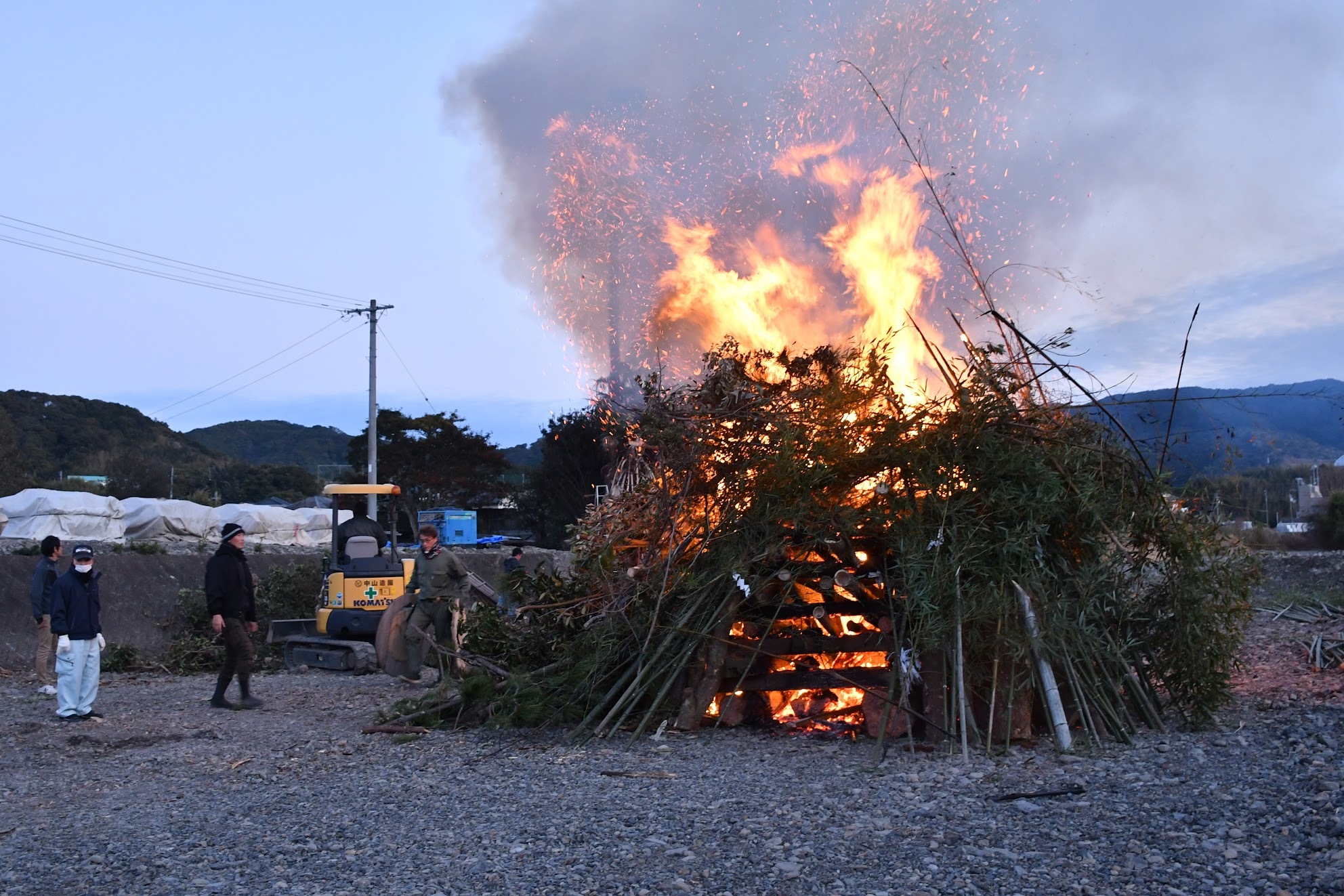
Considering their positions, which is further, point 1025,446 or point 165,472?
point 165,472

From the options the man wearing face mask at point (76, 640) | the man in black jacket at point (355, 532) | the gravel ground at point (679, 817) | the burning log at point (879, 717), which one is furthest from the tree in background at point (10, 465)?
the burning log at point (879, 717)

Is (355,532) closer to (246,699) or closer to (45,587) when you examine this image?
(45,587)

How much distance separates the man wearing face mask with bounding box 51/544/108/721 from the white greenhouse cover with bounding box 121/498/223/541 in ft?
77.3

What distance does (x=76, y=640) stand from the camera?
9961 mm

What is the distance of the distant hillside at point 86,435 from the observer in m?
56.8

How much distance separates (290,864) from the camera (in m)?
5.20

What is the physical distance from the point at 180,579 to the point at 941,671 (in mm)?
12025

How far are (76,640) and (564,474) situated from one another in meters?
22.5

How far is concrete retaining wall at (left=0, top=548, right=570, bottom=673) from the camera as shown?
13.6 meters

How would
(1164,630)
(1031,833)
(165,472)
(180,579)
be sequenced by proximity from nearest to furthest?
1. (1031,833)
2. (1164,630)
3. (180,579)
4. (165,472)

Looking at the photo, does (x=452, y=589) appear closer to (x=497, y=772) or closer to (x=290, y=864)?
(x=497, y=772)

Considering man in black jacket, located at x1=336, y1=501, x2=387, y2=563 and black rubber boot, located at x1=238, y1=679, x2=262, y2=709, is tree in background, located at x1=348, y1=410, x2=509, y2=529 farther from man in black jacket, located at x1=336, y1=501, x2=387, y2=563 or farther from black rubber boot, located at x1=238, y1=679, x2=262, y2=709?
black rubber boot, located at x1=238, y1=679, x2=262, y2=709

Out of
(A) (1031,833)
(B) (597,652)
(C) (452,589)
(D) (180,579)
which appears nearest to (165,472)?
(D) (180,579)

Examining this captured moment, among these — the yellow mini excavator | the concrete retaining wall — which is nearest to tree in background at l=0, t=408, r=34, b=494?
the concrete retaining wall
